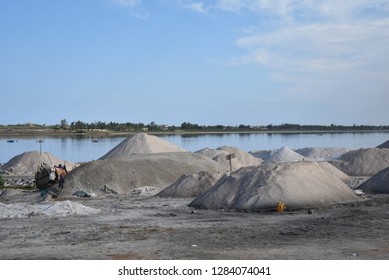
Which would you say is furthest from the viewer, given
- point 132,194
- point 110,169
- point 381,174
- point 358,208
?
point 110,169

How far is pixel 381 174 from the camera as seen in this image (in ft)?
71.4

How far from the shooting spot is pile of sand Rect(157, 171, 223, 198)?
21188 millimetres

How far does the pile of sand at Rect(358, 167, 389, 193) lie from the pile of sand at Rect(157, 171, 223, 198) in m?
4.92

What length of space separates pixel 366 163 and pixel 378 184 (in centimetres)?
1351

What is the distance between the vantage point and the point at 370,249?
10508mm

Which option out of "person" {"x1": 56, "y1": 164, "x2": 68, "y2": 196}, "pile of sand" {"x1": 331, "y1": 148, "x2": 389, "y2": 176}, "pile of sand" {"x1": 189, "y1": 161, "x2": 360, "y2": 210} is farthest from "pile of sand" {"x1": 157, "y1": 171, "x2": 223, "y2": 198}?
"pile of sand" {"x1": 331, "y1": 148, "x2": 389, "y2": 176}

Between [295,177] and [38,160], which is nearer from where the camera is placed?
[295,177]

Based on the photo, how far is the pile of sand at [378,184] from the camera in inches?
829

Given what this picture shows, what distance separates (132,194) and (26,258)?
13.5 metres

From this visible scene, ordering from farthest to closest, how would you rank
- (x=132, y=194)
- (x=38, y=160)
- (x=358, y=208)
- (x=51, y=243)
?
(x=38, y=160) < (x=132, y=194) < (x=358, y=208) < (x=51, y=243)

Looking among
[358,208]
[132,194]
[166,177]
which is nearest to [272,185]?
[358,208]

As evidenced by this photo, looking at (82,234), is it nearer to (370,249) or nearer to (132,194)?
(370,249)

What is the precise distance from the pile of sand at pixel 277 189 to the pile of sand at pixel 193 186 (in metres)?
2.93

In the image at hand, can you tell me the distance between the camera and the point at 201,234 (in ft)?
40.8
